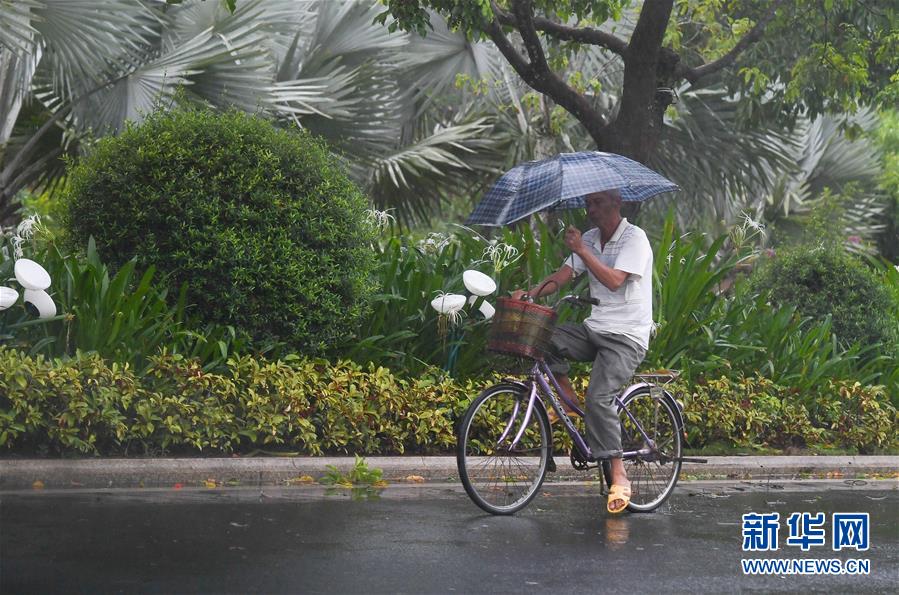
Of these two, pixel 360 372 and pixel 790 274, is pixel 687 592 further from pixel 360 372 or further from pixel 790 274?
pixel 790 274

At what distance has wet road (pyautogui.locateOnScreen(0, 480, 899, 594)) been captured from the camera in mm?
5285

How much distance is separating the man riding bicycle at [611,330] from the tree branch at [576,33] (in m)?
5.11

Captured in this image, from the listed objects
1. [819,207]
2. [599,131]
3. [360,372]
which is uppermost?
[819,207]

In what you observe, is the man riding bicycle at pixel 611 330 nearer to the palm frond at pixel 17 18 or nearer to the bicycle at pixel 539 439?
the bicycle at pixel 539 439

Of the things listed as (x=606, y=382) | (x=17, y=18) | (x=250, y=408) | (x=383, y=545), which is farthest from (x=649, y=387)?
(x=17, y=18)

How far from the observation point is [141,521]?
6.40 m

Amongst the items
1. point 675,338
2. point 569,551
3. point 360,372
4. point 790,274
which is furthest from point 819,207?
point 569,551

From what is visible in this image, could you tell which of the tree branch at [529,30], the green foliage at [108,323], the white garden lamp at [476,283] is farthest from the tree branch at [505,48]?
the green foliage at [108,323]

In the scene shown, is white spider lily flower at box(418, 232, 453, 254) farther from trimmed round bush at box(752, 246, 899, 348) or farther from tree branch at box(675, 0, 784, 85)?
trimmed round bush at box(752, 246, 899, 348)

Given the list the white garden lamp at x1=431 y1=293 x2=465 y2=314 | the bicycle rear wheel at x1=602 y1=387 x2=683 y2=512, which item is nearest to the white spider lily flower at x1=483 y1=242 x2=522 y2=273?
the white garden lamp at x1=431 y1=293 x2=465 y2=314

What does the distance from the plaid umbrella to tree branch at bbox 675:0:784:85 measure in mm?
4664

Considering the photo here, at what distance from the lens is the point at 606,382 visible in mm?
7141

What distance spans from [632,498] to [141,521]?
2968mm

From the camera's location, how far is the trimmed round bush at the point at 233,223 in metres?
8.66
